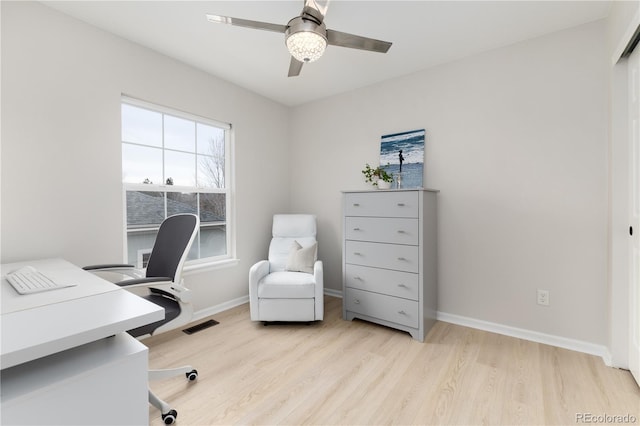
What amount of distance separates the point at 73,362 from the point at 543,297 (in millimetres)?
3006

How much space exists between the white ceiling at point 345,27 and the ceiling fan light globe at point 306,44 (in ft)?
1.58

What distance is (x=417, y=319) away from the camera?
2.43 m

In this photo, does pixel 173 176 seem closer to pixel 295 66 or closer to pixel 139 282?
pixel 139 282

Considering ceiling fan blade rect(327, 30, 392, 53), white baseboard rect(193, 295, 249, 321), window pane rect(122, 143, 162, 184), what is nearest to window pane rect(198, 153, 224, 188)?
window pane rect(122, 143, 162, 184)

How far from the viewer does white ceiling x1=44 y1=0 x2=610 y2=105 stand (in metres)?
1.98

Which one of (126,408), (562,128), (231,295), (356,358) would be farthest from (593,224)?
(231,295)

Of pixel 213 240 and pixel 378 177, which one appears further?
pixel 213 240

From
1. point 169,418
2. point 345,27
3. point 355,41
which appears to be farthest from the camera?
point 345,27

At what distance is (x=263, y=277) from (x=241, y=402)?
123cm

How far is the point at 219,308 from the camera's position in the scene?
120 inches

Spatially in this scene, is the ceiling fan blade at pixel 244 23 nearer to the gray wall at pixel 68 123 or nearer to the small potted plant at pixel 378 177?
the gray wall at pixel 68 123

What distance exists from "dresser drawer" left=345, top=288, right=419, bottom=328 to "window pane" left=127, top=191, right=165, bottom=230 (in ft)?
6.47

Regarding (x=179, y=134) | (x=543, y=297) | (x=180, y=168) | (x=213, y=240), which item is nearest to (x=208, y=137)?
(x=179, y=134)

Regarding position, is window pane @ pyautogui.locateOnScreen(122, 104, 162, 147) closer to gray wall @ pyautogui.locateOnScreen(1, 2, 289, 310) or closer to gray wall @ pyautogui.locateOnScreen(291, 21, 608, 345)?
gray wall @ pyautogui.locateOnScreen(1, 2, 289, 310)
